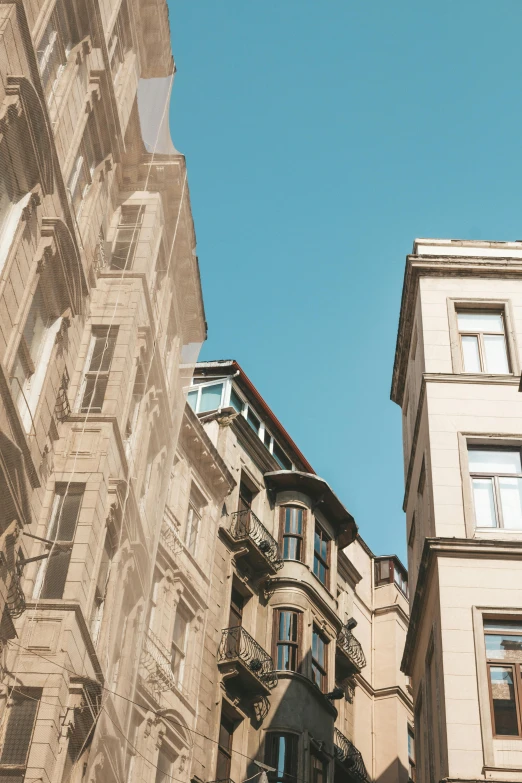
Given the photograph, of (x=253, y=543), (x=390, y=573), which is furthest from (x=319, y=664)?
(x=390, y=573)

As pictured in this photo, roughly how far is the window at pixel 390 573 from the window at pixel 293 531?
35.1 feet

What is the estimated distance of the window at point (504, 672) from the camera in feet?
58.1

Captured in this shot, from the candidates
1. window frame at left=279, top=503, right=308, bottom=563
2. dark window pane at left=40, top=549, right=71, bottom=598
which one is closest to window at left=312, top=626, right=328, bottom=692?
window frame at left=279, top=503, right=308, bottom=563

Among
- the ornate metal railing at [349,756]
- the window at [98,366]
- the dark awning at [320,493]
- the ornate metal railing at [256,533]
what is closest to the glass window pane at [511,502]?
the window at [98,366]

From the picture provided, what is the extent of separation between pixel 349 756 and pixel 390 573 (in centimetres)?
1148

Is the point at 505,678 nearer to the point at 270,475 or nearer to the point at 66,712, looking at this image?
the point at 66,712

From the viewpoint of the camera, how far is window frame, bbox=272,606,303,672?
30953 millimetres

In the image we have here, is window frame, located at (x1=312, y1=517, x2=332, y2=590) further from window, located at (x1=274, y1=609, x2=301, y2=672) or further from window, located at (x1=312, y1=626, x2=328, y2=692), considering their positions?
window, located at (x1=274, y1=609, x2=301, y2=672)

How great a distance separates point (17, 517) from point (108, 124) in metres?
9.52

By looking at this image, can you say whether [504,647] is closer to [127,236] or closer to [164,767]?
[164,767]

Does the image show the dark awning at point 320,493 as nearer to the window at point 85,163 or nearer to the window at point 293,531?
the window at point 293,531

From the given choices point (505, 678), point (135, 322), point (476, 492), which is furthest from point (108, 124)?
point (505, 678)

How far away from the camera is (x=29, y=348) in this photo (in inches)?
629

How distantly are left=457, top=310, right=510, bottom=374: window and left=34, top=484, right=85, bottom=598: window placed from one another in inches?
427
